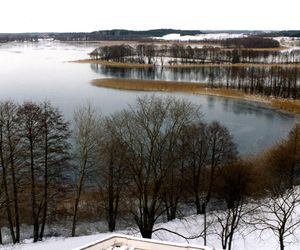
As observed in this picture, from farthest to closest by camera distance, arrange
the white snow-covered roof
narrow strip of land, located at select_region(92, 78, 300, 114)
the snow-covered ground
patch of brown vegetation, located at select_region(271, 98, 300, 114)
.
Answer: narrow strip of land, located at select_region(92, 78, 300, 114), patch of brown vegetation, located at select_region(271, 98, 300, 114), the snow-covered ground, the white snow-covered roof

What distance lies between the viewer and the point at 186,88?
199 ft

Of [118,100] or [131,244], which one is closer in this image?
[131,244]

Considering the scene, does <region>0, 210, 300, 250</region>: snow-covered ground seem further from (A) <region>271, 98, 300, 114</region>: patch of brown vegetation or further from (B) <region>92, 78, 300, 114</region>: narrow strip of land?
(B) <region>92, 78, 300, 114</region>: narrow strip of land

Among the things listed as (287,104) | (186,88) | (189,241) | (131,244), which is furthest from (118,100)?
(131,244)

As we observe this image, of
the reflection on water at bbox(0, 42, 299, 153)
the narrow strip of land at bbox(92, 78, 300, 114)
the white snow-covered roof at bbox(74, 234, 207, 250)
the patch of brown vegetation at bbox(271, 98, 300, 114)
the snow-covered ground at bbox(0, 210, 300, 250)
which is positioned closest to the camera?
the white snow-covered roof at bbox(74, 234, 207, 250)

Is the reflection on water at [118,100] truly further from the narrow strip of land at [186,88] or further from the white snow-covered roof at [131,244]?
the white snow-covered roof at [131,244]

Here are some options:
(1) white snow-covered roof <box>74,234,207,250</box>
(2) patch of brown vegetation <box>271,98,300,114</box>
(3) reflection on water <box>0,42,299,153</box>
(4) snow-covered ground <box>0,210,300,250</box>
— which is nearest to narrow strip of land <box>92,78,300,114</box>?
(2) patch of brown vegetation <box>271,98,300,114</box>

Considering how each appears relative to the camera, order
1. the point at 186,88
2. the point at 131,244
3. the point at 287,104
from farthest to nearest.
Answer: the point at 186,88 < the point at 287,104 < the point at 131,244

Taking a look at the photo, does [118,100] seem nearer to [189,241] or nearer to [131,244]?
[189,241]

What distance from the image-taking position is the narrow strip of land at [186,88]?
5197 cm

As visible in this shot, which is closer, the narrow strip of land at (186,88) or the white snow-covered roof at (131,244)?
the white snow-covered roof at (131,244)

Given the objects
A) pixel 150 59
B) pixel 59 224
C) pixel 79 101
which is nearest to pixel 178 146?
pixel 59 224

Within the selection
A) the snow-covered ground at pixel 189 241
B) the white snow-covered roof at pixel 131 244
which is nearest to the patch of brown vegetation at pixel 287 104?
the snow-covered ground at pixel 189 241

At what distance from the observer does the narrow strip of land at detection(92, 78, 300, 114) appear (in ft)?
171
